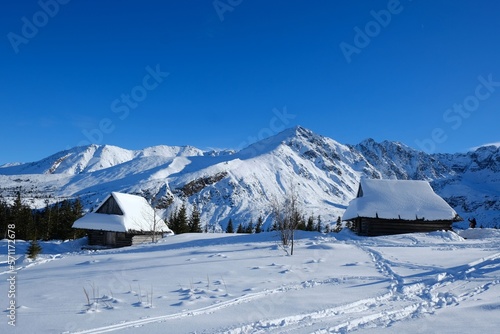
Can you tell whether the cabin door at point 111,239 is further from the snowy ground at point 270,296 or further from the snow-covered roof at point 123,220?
the snowy ground at point 270,296

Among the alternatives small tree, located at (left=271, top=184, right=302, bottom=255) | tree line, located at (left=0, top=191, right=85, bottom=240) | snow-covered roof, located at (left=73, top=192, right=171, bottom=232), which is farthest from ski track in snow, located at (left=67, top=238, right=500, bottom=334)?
tree line, located at (left=0, top=191, right=85, bottom=240)

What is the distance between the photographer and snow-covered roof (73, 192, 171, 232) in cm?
3600

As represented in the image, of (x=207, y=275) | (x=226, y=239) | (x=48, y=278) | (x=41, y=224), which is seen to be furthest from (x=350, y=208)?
(x=41, y=224)

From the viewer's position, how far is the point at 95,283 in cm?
1300

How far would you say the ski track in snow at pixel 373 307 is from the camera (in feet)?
26.0

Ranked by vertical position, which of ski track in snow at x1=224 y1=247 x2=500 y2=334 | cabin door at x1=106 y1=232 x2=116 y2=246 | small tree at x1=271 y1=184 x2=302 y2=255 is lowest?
ski track in snow at x1=224 y1=247 x2=500 y2=334

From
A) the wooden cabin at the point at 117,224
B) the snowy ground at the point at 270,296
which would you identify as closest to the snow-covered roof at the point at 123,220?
the wooden cabin at the point at 117,224

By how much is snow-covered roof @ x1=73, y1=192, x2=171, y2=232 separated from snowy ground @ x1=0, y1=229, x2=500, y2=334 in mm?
16970

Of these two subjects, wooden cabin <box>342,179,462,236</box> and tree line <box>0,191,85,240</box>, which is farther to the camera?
tree line <box>0,191,85,240</box>

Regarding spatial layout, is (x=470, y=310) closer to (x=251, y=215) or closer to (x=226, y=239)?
(x=226, y=239)

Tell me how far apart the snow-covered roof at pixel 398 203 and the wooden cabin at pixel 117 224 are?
66.5ft

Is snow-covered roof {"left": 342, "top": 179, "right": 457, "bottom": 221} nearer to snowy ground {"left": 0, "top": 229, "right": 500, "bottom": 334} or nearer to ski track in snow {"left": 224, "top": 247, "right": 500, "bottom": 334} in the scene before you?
snowy ground {"left": 0, "top": 229, "right": 500, "bottom": 334}

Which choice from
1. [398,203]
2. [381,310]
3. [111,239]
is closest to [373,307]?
[381,310]

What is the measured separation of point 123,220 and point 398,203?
26660mm
